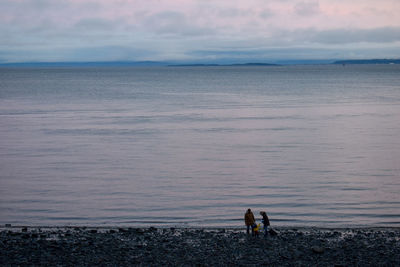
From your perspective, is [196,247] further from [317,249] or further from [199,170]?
[199,170]

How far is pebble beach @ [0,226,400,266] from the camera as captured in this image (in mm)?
14367

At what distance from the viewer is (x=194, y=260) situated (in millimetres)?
14555

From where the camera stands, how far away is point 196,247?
15.8 meters

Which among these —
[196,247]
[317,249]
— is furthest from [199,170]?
[317,249]

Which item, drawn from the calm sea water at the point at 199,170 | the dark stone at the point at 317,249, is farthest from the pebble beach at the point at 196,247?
the calm sea water at the point at 199,170

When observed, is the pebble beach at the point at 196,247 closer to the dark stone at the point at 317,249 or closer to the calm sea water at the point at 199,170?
the dark stone at the point at 317,249

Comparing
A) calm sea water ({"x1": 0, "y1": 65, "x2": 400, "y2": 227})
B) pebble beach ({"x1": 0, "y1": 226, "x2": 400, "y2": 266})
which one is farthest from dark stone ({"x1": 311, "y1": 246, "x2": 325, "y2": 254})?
calm sea water ({"x1": 0, "y1": 65, "x2": 400, "y2": 227})

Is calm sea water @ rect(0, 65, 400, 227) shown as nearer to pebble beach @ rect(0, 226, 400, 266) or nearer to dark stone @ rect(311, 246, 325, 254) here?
pebble beach @ rect(0, 226, 400, 266)

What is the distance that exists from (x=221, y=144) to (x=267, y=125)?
999 centimetres

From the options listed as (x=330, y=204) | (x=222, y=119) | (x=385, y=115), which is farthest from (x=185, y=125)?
(x=330, y=204)

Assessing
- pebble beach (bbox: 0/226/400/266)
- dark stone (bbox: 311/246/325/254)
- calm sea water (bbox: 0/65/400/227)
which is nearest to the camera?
pebble beach (bbox: 0/226/400/266)

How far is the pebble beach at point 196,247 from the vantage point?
14.4 m

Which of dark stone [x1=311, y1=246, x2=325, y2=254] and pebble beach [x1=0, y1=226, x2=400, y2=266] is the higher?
dark stone [x1=311, y1=246, x2=325, y2=254]

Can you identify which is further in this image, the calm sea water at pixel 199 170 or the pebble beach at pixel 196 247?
the calm sea water at pixel 199 170
